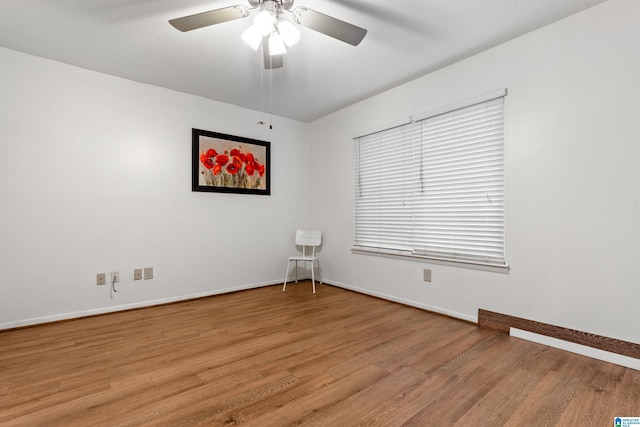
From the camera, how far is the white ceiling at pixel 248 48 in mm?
2123

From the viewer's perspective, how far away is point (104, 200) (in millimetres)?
3084

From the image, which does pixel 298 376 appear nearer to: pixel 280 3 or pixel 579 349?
pixel 579 349

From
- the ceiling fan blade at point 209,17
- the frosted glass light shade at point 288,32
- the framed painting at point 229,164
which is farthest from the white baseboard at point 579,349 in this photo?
the framed painting at point 229,164

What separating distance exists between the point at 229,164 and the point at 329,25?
244cm

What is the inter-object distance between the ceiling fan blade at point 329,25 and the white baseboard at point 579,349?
2.55 m

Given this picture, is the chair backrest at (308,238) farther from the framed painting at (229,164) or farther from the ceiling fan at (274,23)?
the ceiling fan at (274,23)

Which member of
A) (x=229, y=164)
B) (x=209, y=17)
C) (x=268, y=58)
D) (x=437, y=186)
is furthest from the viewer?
(x=229, y=164)

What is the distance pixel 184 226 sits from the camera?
3.58 metres

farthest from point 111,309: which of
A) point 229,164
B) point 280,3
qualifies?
point 280,3

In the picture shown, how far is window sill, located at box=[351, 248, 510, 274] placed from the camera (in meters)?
2.60

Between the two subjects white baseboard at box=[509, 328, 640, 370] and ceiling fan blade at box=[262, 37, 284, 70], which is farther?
ceiling fan blade at box=[262, 37, 284, 70]

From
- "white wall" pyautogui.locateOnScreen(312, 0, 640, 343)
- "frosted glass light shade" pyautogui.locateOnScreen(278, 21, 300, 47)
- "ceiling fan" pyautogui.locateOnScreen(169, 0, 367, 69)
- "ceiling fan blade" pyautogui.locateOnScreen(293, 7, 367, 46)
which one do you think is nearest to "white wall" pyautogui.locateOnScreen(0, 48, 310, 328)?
"ceiling fan" pyautogui.locateOnScreen(169, 0, 367, 69)

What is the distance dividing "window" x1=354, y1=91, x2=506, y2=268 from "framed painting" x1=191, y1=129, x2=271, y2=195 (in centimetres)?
133

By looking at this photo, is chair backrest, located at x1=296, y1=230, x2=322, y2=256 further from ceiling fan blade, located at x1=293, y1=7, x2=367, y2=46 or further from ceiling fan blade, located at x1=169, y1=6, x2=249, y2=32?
ceiling fan blade, located at x1=169, y1=6, x2=249, y2=32
